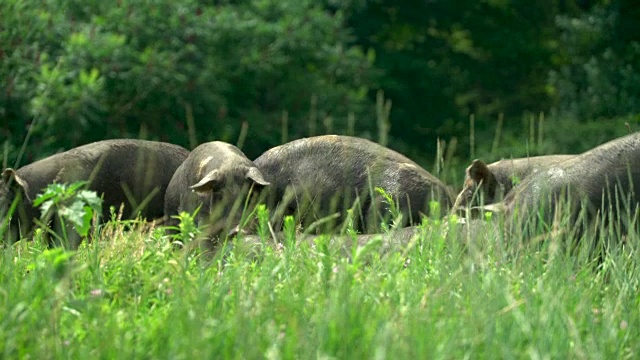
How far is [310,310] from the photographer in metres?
4.37

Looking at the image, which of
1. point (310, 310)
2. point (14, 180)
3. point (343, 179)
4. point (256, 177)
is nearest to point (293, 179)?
point (343, 179)

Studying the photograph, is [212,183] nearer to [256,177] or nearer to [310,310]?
[256,177]

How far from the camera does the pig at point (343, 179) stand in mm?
7863

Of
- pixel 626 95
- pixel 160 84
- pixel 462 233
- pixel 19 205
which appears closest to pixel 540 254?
pixel 462 233

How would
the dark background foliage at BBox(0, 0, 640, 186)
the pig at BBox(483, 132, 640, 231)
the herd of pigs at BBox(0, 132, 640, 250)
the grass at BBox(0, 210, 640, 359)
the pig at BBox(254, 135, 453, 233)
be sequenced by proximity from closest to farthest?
the grass at BBox(0, 210, 640, 359)
the pig at BBox(483, 132, 640, 231)
the herd of pigs at BBox(0, 132, 640, 250)
the pig at BBox(254, 135, 453, 233)
the dark background foliage at BBox(0, 0, 640, 186)

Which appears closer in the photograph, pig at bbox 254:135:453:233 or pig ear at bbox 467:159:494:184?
pig at bbox 254:135:453:233

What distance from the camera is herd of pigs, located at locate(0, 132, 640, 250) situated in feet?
22.9

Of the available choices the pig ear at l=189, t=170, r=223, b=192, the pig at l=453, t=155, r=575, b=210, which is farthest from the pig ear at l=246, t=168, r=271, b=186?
the pig at l=453, t=155, r=575, b=210

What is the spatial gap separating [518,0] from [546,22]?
1.48m

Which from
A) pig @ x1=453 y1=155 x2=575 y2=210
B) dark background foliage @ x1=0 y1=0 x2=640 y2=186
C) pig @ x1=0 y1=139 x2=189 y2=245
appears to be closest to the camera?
pig @ x1=453 y1=155 x2=575 y2=210

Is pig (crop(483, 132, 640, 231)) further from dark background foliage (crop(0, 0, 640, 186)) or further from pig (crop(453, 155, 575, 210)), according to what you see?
dark background foliage (crop(0, 0, 640, 186))

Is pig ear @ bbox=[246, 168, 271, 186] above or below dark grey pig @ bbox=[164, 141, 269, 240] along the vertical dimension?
above

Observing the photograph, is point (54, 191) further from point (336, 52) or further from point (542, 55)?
point (542, 55)

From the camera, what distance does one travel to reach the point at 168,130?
13695mm
